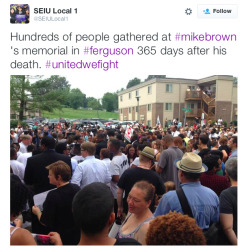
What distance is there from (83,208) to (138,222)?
0.98 metres

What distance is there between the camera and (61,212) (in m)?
2.48

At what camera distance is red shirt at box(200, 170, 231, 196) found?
3051mm

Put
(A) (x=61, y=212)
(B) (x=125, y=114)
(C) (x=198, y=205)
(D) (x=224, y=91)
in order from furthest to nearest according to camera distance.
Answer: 1. (B) (x=125, y=114)
2. (D) (x=224, y=91)
3. (A) (x=61, y=212)
4. (C) (x=198, y=205)

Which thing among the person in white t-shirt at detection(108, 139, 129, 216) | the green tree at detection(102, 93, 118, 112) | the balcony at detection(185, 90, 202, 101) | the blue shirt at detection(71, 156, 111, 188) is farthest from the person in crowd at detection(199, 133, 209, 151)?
the green tree at detection(102, 93, 118, 112)

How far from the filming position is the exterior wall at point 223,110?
98.5 feet

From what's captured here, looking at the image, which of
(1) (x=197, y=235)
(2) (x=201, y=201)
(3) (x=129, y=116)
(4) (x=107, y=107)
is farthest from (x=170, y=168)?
(4) (x=107, y=107)

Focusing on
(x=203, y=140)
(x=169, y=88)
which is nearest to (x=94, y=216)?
(x=203, y=140)

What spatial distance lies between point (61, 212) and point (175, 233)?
5.17ft

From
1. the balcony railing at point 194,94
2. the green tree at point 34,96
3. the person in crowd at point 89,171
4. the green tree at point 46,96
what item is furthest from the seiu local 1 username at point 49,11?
the balcony railing at point 194,94

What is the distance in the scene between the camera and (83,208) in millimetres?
1455

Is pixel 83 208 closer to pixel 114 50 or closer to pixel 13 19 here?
pixel 114 50

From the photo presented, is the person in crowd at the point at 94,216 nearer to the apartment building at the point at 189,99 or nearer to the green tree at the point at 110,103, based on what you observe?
the apartment building at the point at 189,99

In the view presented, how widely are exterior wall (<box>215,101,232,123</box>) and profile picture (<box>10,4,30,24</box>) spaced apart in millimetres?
30625

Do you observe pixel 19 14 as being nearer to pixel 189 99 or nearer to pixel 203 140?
pixel 203 140
